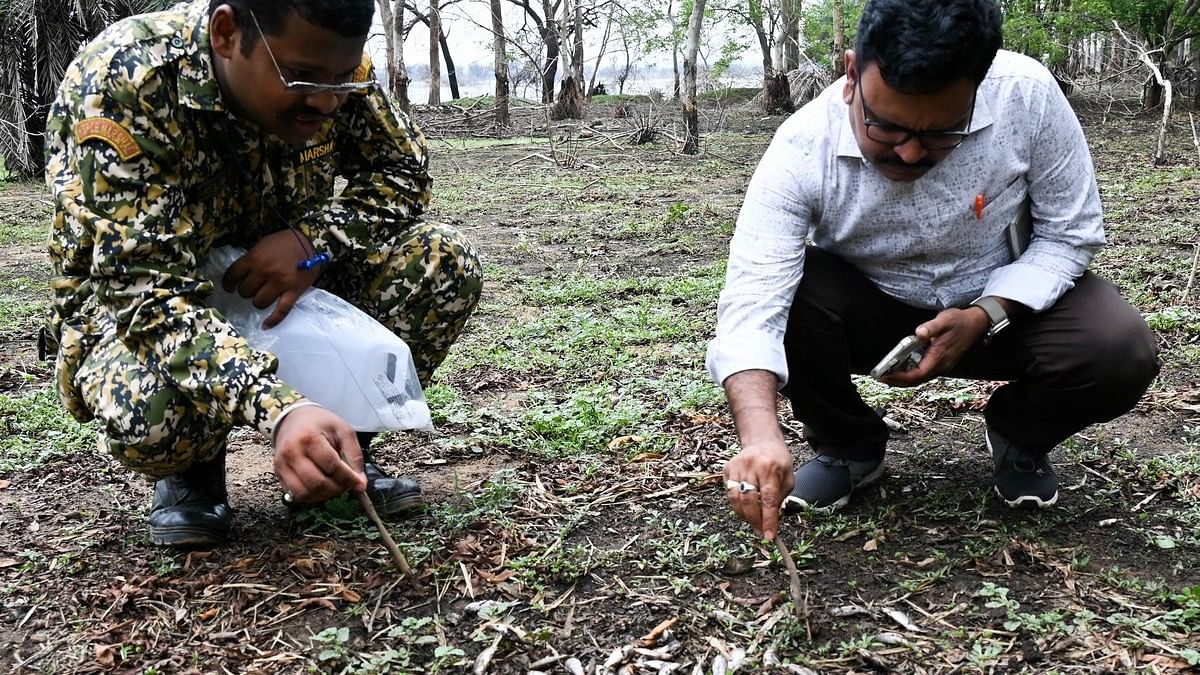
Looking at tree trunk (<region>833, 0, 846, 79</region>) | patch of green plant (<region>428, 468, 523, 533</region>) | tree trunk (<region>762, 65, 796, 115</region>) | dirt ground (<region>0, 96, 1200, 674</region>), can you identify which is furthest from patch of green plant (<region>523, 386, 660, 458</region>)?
tree trunk (<region>762, 65, 796, 115</region>)

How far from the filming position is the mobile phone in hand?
2.44 metres

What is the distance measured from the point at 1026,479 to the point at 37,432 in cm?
297

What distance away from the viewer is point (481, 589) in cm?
244

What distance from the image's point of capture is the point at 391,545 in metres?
2.30

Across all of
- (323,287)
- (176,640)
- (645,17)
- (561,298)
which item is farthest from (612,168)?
(645,17)

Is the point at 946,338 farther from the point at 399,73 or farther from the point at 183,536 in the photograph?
the point at 399,73

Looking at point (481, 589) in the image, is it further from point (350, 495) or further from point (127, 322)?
point (127, 322)

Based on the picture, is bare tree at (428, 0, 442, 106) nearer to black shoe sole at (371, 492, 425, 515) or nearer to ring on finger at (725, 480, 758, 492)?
black shoe sole at (371, 492, 425, 515)

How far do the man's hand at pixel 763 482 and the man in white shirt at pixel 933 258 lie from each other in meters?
0.08

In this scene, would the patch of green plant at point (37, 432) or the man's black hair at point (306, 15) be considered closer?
the man's black hair at point (306, 15)

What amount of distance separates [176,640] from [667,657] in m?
1.01

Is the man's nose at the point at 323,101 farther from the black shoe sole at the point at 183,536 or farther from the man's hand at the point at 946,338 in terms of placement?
the man's hand at the point at 946,338

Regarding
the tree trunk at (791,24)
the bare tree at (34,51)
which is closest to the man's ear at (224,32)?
the bare tree at (34,51)

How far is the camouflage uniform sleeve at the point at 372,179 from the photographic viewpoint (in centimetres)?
275
